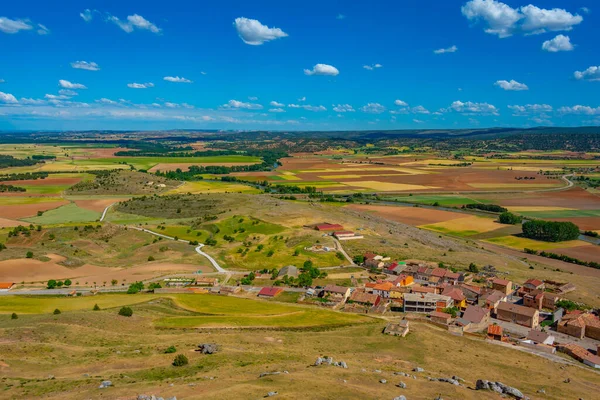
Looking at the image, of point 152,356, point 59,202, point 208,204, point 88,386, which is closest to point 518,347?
point 152,356

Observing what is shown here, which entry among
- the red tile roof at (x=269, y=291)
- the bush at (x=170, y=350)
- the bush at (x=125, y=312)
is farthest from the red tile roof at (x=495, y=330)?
the bush at (x=125, y=312)

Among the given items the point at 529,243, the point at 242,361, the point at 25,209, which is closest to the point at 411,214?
the point at 529,243

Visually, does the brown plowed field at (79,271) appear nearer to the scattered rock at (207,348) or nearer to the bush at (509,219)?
the scattered rock at (207,348)

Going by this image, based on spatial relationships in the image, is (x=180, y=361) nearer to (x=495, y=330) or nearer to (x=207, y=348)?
(x=207, y=348)

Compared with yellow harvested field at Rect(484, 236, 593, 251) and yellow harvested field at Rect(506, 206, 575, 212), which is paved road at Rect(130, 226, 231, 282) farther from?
yellow harvested field at Rect(506, 206, 575, 212)

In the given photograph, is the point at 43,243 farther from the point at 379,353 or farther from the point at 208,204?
the point at 379,353

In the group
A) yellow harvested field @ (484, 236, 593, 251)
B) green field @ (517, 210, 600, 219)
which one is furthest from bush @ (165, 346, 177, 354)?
green field @ (517, 210, 600, 219)
